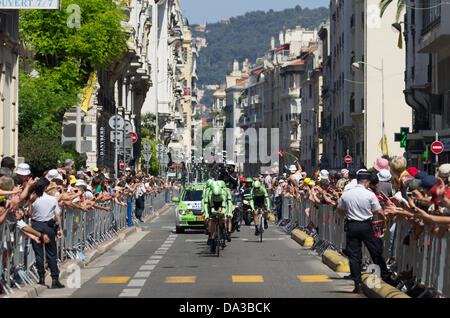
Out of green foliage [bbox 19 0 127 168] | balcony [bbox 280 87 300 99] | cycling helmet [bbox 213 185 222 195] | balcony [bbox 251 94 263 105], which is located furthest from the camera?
balcony [bbox 251 94 263 105]

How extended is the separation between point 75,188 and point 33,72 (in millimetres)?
23672

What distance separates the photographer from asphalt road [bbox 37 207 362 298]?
606 inches

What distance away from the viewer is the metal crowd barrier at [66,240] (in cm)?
1502

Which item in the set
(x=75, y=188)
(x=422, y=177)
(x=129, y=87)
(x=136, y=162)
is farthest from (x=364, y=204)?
(x=136, y=162)

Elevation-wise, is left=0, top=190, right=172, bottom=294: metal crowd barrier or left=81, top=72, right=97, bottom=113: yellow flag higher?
left=81, top=72, right=97, bottom=113: yellow flag

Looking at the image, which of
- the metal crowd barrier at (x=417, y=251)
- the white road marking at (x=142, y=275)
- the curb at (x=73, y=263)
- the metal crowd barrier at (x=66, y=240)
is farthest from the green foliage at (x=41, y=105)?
the white road marking at (x=142, y=275)

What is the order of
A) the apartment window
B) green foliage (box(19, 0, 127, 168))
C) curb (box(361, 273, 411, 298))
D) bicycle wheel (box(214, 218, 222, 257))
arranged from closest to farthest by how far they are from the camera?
1. curb (box(361, 273, 411, 298))
2. bicycle wheel (box(214, 218, 222, 257))
3. the apartment window
4. green foliage (box(19, 0, 127, 168))

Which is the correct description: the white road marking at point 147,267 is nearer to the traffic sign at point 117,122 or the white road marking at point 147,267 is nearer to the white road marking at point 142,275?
the white road marking at point 142,275

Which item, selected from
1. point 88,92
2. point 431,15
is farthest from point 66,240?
point 88,92

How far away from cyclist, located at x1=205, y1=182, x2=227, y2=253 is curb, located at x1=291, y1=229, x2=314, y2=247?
127 inches

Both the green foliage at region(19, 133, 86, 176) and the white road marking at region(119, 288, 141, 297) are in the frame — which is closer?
the white road marking at region(119, 288, 141, 297)

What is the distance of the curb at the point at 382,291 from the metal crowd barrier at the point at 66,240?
4.85 metres

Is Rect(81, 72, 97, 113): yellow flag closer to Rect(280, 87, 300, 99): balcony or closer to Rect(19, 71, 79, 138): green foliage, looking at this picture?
Rect(19, 71, 79, 138): green foliage

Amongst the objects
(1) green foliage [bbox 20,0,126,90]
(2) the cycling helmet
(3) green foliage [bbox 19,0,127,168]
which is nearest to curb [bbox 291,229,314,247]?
(2) the cycling helmet
